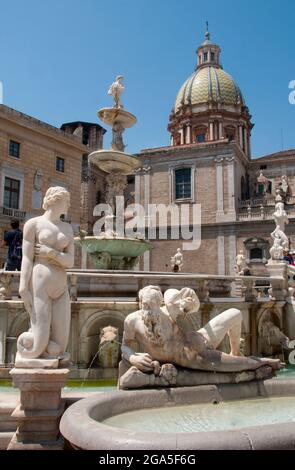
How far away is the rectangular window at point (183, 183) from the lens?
129ft

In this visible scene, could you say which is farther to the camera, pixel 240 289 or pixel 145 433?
pixel 240 289

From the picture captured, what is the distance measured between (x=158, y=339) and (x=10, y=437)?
165 cm

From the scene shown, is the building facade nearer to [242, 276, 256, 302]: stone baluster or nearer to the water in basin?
[242, 276, 256, 302]: stone baluster

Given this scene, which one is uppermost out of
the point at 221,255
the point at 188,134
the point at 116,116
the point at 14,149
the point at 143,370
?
the point at 188,134

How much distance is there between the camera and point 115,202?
41.7 feet

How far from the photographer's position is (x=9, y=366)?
7.62 m

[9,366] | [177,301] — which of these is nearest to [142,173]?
[9,366]

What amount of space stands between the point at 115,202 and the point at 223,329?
8.56m

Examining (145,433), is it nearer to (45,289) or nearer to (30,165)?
(45,289)

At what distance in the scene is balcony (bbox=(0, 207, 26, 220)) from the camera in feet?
90.7

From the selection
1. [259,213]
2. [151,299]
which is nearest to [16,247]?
[151,299]

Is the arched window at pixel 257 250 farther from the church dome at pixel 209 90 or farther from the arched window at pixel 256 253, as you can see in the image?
the church dome at pixel 209 90

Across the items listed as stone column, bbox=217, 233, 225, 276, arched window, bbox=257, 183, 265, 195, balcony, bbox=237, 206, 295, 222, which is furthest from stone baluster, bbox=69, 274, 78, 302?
arched window, bbox=257, 183, 265, 195
